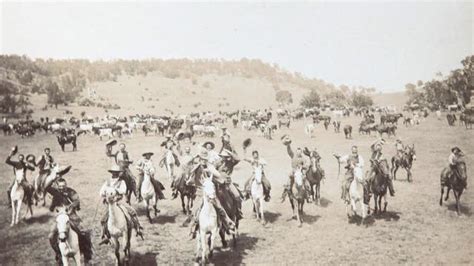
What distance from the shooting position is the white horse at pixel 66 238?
8482 millimetres

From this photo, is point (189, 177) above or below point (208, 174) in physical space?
below

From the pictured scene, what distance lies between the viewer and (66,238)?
870 centimetres

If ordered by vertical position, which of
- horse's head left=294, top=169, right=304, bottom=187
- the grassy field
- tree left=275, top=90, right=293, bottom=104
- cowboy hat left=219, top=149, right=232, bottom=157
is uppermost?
tree left=275, top=90, right=293, bottom=104

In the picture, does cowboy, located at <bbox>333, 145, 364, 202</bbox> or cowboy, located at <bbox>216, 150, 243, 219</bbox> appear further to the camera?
cowboy, located at <bbox>333, 145, 364, 202</bbox>

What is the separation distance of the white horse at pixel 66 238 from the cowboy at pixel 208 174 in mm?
2719

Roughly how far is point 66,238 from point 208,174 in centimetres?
371

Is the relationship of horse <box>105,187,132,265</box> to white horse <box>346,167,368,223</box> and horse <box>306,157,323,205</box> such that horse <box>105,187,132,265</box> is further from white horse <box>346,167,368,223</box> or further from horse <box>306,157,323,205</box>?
horse <box>306,157,323,205</box>

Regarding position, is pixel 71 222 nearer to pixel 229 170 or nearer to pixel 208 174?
pixel 208 174

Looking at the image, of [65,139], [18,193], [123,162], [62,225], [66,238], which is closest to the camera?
[62,225]

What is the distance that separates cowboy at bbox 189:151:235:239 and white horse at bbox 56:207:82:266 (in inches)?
107

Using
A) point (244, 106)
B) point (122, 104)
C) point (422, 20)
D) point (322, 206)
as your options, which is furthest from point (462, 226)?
point (244, 106)

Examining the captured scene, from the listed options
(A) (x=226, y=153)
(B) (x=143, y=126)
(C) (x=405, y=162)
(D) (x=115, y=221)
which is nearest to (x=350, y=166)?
(A) (x=226, y=153)

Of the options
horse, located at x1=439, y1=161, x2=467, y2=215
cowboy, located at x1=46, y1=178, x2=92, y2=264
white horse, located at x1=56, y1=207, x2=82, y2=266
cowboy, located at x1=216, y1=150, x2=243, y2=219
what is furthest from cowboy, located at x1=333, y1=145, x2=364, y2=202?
white horse, located at x1=56, y1=207, x2=82, y2=266

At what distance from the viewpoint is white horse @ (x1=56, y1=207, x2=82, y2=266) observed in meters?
8.48
